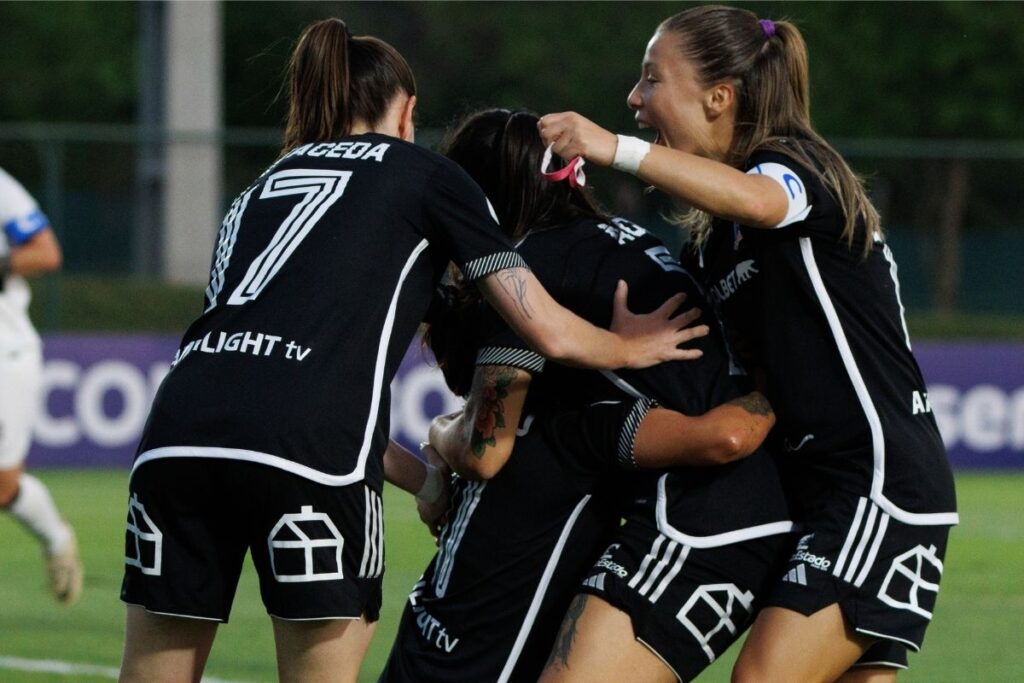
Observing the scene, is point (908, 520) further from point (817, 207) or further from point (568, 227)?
point (568, 227)

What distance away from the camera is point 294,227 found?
3.85 metres

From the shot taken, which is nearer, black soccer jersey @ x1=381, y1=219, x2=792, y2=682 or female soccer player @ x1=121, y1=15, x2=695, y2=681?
female soccer player @ x1=121, y1=15, x2=695, y2=681

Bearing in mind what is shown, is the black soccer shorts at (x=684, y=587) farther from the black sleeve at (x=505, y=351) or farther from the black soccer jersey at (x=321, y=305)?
the black soccer jersey at (x=321, y=305)

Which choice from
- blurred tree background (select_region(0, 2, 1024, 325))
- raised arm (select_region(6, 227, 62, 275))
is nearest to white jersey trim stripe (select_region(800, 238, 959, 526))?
raised arm (select_region(6, 227, 62, 275))

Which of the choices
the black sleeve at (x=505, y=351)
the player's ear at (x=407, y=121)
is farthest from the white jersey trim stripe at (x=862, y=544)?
the player's ear at (x=407, y=121)

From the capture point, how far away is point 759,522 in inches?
158

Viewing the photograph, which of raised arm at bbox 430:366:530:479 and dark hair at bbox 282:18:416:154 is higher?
dark hair at bbox 282:18:416:154

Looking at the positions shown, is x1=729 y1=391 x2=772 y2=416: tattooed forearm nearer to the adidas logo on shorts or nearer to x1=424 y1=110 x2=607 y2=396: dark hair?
the adidas logo on shorts

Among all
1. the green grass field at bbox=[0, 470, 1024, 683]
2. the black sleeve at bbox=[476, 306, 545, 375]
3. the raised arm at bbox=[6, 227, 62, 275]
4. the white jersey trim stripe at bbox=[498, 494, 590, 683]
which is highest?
the black sleeve at bbox=[476, 306, 545, 375]

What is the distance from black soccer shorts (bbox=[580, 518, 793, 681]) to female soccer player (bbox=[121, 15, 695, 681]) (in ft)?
1.49

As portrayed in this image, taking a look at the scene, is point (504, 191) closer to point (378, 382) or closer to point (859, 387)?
point (378, 382)

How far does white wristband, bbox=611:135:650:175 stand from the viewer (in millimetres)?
3783

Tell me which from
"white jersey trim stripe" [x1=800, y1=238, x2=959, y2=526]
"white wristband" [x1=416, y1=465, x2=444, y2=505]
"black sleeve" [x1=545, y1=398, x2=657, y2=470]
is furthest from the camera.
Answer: "white wristband" [x1=416, y1=465, x2=444, y2=505]

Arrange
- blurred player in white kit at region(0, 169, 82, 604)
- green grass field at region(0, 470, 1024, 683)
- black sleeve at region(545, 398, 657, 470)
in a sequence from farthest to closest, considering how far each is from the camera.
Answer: blurred player in white kit at region(0, 169, 82, 604) → green grass field at region(0, 470, 1024, 683) → black sleeve at region(545, 398, 657, 470)
